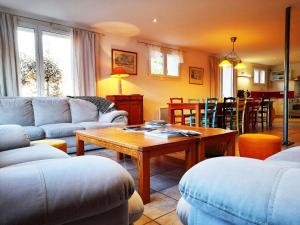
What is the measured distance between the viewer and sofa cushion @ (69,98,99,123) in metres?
4.05

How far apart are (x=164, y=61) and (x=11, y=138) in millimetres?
5336

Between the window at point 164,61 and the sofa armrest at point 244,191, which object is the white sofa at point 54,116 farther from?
the sofa armrest at point 244,191

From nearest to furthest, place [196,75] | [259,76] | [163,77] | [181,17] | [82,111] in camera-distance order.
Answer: [82,111] < [181,17] < [163,77] < [196,75] < [259,76]

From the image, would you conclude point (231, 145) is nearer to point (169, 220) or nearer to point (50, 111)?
point (169, 220)

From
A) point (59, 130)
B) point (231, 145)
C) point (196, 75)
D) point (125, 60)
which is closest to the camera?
point (231, 145)

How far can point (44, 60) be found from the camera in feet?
15.0

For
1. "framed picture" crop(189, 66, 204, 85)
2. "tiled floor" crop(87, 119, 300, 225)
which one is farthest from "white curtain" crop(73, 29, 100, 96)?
"framed picture" crop(189, 66, 204, 85)

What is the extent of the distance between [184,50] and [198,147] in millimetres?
5574

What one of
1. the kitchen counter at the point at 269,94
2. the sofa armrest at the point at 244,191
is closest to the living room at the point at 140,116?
the sofa armrest at the point at 244,191

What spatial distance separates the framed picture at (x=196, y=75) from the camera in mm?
7335

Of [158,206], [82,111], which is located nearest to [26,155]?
[158,206]

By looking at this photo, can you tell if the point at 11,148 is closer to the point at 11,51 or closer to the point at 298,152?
the point at 298,152

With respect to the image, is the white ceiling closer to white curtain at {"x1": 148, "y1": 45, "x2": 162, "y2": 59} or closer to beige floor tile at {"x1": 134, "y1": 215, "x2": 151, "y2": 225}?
white curtain at {"x1": 148, "y1": 45, "x2": 162, "y2": 59}

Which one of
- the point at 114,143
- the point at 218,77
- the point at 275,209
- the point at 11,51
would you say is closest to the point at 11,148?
the point at 114,143
